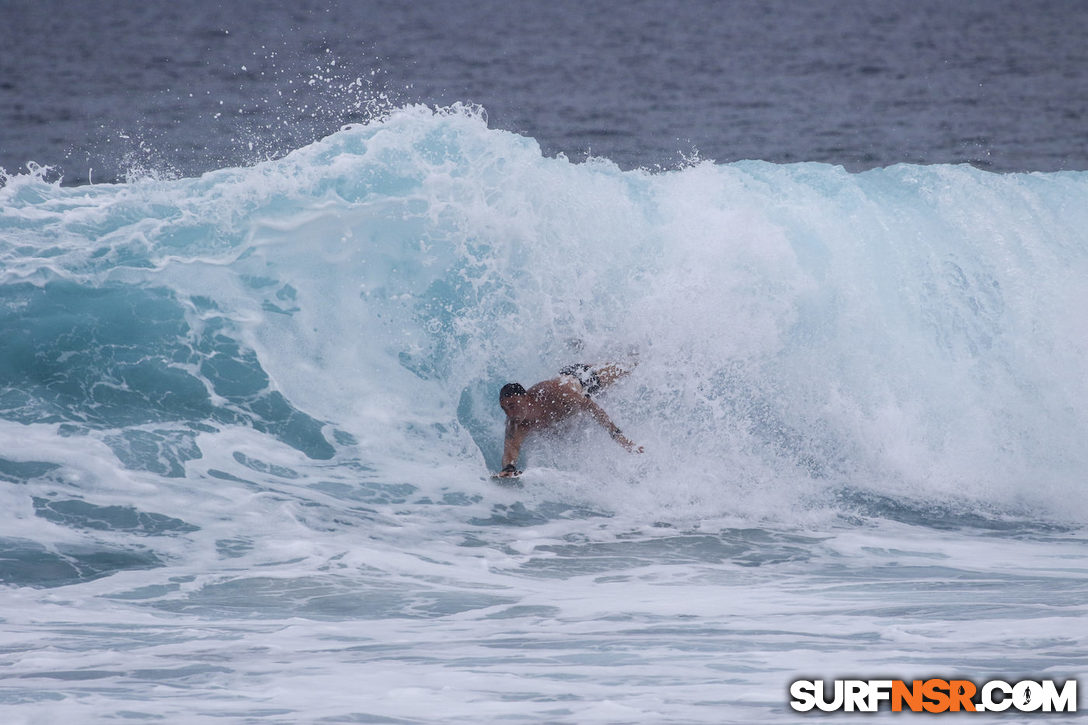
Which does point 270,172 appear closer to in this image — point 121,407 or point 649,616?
point 121,407

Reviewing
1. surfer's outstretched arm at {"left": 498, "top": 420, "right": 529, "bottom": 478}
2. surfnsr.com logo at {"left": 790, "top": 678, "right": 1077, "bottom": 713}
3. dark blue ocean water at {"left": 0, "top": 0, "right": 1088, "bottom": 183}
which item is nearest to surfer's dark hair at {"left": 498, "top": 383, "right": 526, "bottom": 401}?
surfer's outstretched arm at {"left": 498, "top": 420, "right": 529, "bottom": 478}

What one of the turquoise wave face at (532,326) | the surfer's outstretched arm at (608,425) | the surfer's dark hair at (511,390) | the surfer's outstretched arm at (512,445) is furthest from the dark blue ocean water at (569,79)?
the surfer's outstretched arm at (608,425)

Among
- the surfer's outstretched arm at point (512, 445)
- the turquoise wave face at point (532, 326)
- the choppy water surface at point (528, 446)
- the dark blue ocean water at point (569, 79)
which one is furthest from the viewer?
the dark blue ocean water at point (569, 79)

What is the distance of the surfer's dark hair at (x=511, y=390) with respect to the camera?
31.8ft

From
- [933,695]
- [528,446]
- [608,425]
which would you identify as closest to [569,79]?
[528,446]

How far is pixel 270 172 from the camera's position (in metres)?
11.6

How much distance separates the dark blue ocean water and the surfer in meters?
13.2

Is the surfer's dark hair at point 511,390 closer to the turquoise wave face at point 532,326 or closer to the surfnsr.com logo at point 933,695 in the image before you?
the turquoise wave face at point 532,326

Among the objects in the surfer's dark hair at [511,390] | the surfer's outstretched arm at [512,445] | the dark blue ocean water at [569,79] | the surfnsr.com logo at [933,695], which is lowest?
the surfnsr.com logo at [933,695]

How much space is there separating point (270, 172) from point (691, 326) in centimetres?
451

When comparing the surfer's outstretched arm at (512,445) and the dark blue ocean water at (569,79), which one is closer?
the surfer's outstretched arm at (512,445)

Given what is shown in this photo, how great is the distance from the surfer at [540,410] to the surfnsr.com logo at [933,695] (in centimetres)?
433

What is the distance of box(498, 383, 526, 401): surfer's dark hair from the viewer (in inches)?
381

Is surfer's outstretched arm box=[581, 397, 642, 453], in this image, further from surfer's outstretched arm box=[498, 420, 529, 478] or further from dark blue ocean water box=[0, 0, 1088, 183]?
dark blue ocean water box=[0, 0, 1088, 183]
